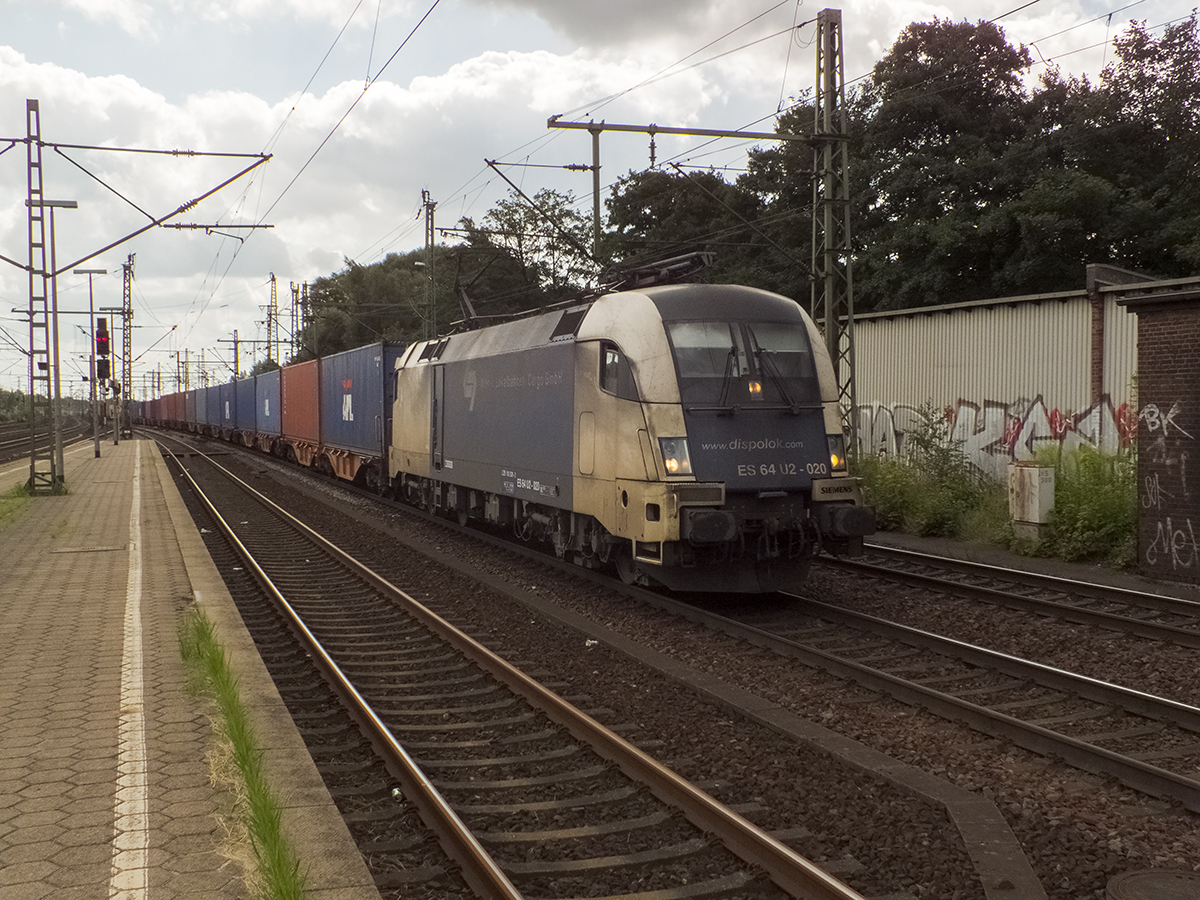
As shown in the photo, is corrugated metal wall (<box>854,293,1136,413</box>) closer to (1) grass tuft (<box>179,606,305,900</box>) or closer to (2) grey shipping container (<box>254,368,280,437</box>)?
(1) grass tuft (<box>179,606,305,900</box>)

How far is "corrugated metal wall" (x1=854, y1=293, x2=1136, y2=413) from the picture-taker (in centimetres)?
1634

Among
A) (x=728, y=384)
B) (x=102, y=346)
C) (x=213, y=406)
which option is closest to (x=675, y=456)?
(x=728, y=384)

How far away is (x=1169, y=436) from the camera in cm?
1148

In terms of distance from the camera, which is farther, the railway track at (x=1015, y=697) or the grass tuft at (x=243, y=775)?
the railway track at (x=1015, y=697)

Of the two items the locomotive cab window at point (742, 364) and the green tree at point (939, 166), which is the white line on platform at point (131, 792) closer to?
the locomotive cab window at point (742, 364)

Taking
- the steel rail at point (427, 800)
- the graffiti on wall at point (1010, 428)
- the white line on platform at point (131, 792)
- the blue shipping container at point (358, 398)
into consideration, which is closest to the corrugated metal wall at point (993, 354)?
the graffiti on wall at point (1010, 428)

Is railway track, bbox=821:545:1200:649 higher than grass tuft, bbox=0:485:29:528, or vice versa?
grass tuft, bbox=0:485:29:528

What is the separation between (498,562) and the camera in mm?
13297

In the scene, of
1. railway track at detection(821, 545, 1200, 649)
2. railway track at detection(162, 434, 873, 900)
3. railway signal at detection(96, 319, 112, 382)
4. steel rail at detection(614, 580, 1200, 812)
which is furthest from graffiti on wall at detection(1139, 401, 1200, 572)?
railway signal at detection(96, 319, 112, 382)

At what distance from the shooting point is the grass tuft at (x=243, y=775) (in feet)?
12.9

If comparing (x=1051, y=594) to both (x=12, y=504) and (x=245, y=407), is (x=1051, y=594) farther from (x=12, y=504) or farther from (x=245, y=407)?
(x=245, y=407)

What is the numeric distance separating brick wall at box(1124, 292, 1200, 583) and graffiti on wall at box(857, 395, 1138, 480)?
11.5 ft

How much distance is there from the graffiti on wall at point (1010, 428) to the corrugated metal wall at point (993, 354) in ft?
0.48

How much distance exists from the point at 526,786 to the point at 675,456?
4.35m
